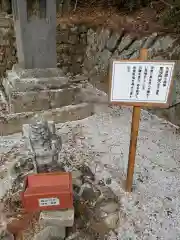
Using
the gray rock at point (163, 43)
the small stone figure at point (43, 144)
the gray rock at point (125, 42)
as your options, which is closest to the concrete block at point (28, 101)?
the small stone figure at point (43, 144)

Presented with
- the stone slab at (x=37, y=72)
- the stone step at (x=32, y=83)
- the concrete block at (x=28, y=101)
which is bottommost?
the concrete block at (x=28, y=101)

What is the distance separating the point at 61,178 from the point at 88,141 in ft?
4.17

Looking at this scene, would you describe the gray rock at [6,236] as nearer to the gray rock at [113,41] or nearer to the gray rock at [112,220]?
the gray rock at [112,220]

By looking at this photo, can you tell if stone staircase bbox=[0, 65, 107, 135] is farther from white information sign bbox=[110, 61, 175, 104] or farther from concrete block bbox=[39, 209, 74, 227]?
concrete block bbox=[39, 209, 74, 227]

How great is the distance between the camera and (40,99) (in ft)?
10.6

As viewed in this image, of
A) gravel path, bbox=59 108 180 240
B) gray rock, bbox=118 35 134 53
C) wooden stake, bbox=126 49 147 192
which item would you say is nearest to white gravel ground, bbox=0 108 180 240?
gravel path, bbox=59 108 180 240

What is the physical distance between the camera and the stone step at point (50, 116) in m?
3.17

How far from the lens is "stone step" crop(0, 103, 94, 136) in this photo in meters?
3.17

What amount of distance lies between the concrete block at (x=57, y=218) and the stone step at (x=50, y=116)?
163 cm

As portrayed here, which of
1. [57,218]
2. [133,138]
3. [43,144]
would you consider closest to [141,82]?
[133,138]

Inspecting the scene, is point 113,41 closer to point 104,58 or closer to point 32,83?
point 104,58

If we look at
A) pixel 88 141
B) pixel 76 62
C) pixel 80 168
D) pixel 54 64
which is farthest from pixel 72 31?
pixel 80 168

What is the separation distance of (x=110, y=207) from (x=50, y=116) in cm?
162

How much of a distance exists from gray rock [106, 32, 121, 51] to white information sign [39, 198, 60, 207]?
382 cm
